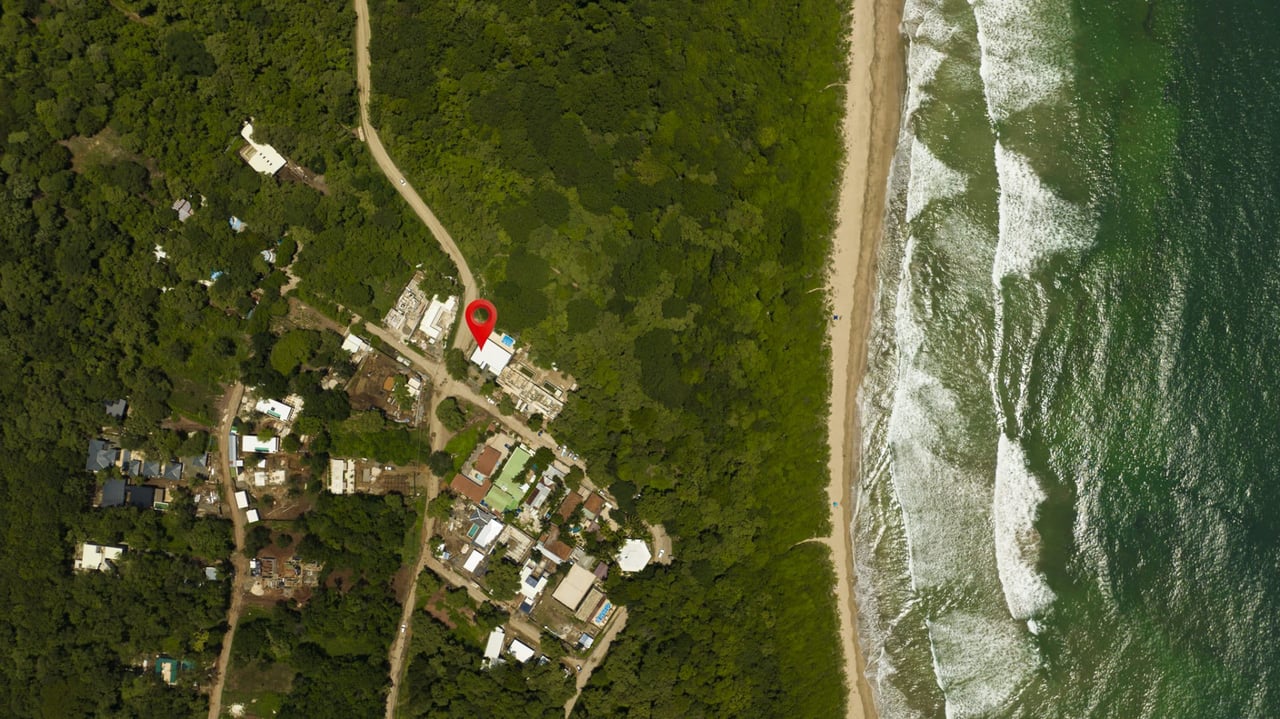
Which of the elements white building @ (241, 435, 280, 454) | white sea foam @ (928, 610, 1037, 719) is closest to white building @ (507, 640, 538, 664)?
white building @ (241, 435, 280, 454)

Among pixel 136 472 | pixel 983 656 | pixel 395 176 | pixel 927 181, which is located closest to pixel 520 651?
pixel 136 472

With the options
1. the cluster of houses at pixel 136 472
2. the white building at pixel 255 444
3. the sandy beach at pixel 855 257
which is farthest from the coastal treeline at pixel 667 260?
the cluster of houses at pixel 136 472

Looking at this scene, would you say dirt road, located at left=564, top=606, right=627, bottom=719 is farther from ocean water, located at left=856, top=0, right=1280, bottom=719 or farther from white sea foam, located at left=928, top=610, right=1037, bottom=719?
white sea foam, located at left=928, top=610, right=1037, bottom=719

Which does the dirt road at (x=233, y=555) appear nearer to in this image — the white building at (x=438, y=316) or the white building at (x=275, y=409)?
the white building at (x=275, y=409)

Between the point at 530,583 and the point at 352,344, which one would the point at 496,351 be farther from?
the point at 530,583

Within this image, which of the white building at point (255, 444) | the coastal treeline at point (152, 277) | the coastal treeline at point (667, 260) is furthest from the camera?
the white building at point (255, 444)

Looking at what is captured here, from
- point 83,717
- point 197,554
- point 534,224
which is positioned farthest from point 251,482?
point 534,224
